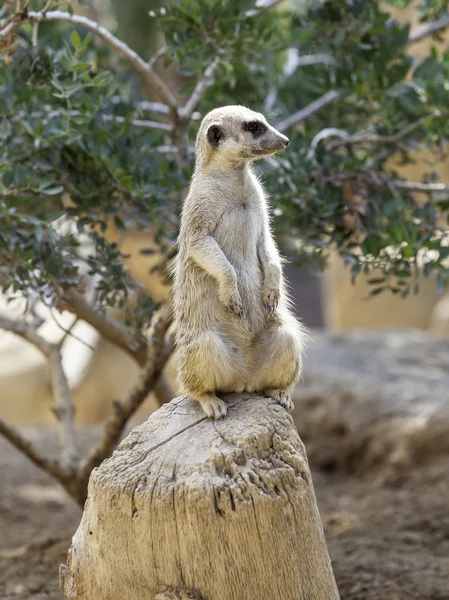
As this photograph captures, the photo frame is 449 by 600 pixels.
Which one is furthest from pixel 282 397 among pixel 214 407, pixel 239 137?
pixel 239 137

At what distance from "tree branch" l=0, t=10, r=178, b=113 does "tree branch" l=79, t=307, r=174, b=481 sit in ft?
3.32

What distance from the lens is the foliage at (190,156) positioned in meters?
3.40

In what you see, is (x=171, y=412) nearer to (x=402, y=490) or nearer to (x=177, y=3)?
(x=177, y=3)

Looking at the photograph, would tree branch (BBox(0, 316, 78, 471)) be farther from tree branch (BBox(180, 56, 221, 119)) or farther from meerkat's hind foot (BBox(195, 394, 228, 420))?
meerkat's hind foot (BBox(195, 394, 228, 420))

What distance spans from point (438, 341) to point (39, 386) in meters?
4.13

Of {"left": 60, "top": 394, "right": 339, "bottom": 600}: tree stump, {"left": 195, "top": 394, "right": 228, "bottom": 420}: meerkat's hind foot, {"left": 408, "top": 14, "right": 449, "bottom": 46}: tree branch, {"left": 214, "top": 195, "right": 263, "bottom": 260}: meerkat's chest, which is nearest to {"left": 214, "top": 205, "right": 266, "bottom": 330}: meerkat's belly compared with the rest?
{"left": 214, "top": 195, "right": 263, "bottom": 260}: meerkat's chest

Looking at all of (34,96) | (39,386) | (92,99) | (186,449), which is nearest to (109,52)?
(34,96)

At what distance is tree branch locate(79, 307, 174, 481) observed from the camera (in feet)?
12.8

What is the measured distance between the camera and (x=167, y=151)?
4.11 m

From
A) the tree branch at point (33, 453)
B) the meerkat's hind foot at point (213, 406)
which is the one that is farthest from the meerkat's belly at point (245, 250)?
the tree branch at point (33, 453)

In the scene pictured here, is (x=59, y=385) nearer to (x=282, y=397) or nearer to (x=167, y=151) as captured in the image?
(x=167, y=151)

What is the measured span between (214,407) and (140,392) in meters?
1.49

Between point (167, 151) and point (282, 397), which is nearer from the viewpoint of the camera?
point (282, 397)

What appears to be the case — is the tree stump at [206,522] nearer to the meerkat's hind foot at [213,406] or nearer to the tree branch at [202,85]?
the meerkat's hind foot at [213,406]
